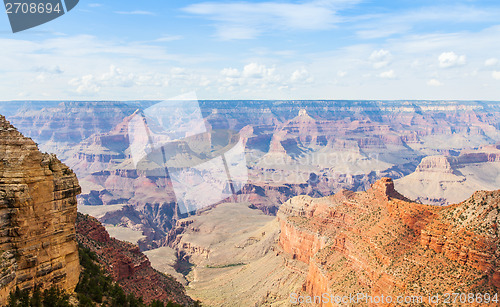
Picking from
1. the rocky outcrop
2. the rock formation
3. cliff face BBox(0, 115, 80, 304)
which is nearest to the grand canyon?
cliff face BBox(0, 115, 80, 304)

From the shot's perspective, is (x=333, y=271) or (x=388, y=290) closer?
(x=388, y=290)

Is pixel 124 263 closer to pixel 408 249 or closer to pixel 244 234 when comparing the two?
pixel 408 249

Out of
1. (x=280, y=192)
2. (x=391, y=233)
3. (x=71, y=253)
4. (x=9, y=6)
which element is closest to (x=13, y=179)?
(x=71, y=253)

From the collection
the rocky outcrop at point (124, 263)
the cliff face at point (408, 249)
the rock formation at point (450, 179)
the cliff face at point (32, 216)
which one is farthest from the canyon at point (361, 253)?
the rock formation at point (450, 179)

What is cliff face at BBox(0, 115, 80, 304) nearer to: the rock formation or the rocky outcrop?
the rocky outcrop

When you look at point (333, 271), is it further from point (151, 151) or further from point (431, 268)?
point (151, 151)

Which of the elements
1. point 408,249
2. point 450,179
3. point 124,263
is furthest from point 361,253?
point 450,179
